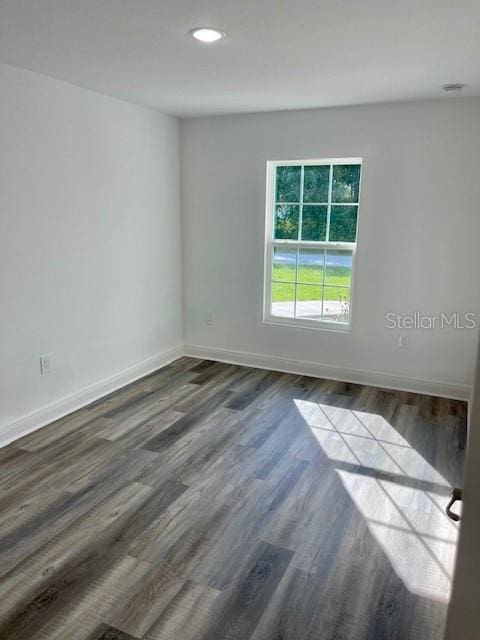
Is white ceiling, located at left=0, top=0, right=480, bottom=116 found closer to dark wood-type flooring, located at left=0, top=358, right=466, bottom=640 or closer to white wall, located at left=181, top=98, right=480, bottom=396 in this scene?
white wall, located at left=181, top=98, right=480, bottom=396

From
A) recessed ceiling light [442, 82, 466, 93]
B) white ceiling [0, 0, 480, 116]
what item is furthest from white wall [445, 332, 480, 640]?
recessed ceiling light [442, 82, 466, 93]

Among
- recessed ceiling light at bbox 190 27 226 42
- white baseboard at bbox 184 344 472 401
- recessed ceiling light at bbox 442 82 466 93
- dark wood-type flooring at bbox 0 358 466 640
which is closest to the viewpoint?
dark wood-type flooring at bbox 0 358 466 640

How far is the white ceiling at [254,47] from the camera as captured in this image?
2.05 meters

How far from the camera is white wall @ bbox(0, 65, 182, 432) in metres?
3.08

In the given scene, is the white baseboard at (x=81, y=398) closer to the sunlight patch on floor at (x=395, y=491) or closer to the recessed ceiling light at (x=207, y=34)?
the sunlight patch on floor at (x=395, y=491)

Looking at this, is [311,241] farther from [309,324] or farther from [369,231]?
[309,324]

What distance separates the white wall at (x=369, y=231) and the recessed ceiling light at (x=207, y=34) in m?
1.91

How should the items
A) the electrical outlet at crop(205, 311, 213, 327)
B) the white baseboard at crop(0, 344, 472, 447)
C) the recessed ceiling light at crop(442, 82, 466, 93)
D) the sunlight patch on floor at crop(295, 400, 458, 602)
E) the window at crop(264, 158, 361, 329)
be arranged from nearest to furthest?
the sunlight patch on floor at crop(295, 400, 458, 602)
the recessed ceiling light at crop(442, 82, 466, 93)
the white baseboard at crop(0, 344, 472, 447)
the window at crop(264, 158, 361, 329)
the electrical outlet at crop(205, 311, 213, 327)

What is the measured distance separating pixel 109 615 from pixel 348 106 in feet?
12.7

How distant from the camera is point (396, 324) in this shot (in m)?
4.14

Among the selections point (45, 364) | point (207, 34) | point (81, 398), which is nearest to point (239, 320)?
point (81, 398)

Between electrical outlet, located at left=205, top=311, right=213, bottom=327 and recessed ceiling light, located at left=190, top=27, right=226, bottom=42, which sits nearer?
recessed ceiling light, located at left=190, top=27, right=226, bottom=42

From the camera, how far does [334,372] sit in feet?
14.7

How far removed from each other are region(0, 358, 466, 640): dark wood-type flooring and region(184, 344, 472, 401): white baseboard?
0.22 meters
